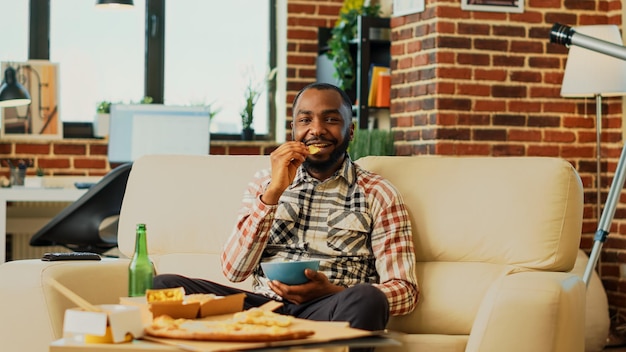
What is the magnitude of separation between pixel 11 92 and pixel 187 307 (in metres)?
3.70

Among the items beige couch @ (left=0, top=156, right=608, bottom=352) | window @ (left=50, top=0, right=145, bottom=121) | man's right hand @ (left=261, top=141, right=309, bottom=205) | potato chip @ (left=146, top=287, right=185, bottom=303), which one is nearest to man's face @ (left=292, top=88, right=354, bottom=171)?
man's right hand @ (left=261, top=141, right=309, bottom=205)

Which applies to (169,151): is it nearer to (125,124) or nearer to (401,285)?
(125,124)

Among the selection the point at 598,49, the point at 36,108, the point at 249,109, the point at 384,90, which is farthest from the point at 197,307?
the point at 249,109

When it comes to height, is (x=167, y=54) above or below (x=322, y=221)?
above

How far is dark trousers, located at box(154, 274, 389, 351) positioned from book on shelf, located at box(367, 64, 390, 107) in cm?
288

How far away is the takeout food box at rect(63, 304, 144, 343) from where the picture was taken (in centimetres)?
196

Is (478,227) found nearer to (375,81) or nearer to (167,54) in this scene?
(375,81)

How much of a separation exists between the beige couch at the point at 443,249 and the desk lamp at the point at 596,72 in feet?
5.73

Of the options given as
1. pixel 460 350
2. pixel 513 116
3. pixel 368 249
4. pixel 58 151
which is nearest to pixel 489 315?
pixel 460 350

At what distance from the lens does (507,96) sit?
5.15 m

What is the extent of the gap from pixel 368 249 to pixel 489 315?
1.81 feet

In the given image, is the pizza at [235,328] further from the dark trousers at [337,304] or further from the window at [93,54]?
the window at [93,54]

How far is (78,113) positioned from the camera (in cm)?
640

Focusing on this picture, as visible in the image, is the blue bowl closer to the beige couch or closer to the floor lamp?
the beige couch
